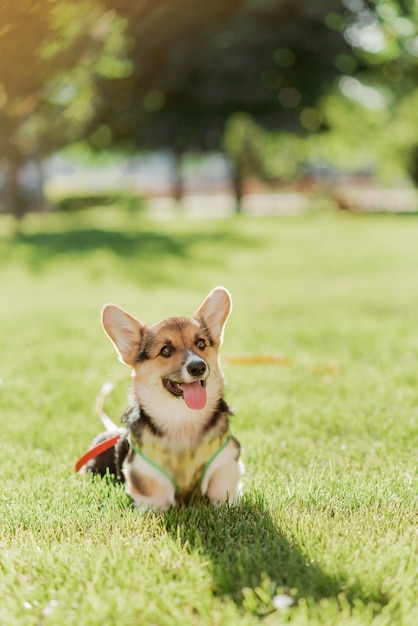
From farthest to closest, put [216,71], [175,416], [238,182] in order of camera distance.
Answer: [238,182]
[216,71]
[175,416]

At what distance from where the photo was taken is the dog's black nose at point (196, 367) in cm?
371

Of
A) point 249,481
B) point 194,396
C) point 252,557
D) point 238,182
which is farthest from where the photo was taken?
point 238,182

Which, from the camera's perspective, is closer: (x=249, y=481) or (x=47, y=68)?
(x=249, y=481)

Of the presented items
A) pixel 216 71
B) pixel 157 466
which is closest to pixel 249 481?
pixel 157 466

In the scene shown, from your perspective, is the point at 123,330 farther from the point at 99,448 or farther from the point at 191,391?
the point at 99,448

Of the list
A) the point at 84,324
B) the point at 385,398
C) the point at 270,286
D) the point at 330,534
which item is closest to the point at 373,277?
the point at 270,286

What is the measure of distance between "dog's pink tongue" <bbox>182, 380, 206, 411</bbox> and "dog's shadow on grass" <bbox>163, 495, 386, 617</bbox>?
1.80 feet

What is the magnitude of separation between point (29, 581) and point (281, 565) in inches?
42.8

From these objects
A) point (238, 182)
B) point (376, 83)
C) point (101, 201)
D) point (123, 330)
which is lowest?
point (123, 330)

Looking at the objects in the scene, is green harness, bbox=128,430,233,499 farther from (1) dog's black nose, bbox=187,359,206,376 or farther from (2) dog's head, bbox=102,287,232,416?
(1) dog's black nose, bbox=187,359,206,376

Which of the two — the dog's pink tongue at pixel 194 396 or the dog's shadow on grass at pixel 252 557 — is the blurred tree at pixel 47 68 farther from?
the dog's shadow on grass at pixel 252 557

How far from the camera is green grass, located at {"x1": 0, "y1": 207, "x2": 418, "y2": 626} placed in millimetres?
2996

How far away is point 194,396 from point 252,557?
90 centimetres

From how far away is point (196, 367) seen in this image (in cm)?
371
